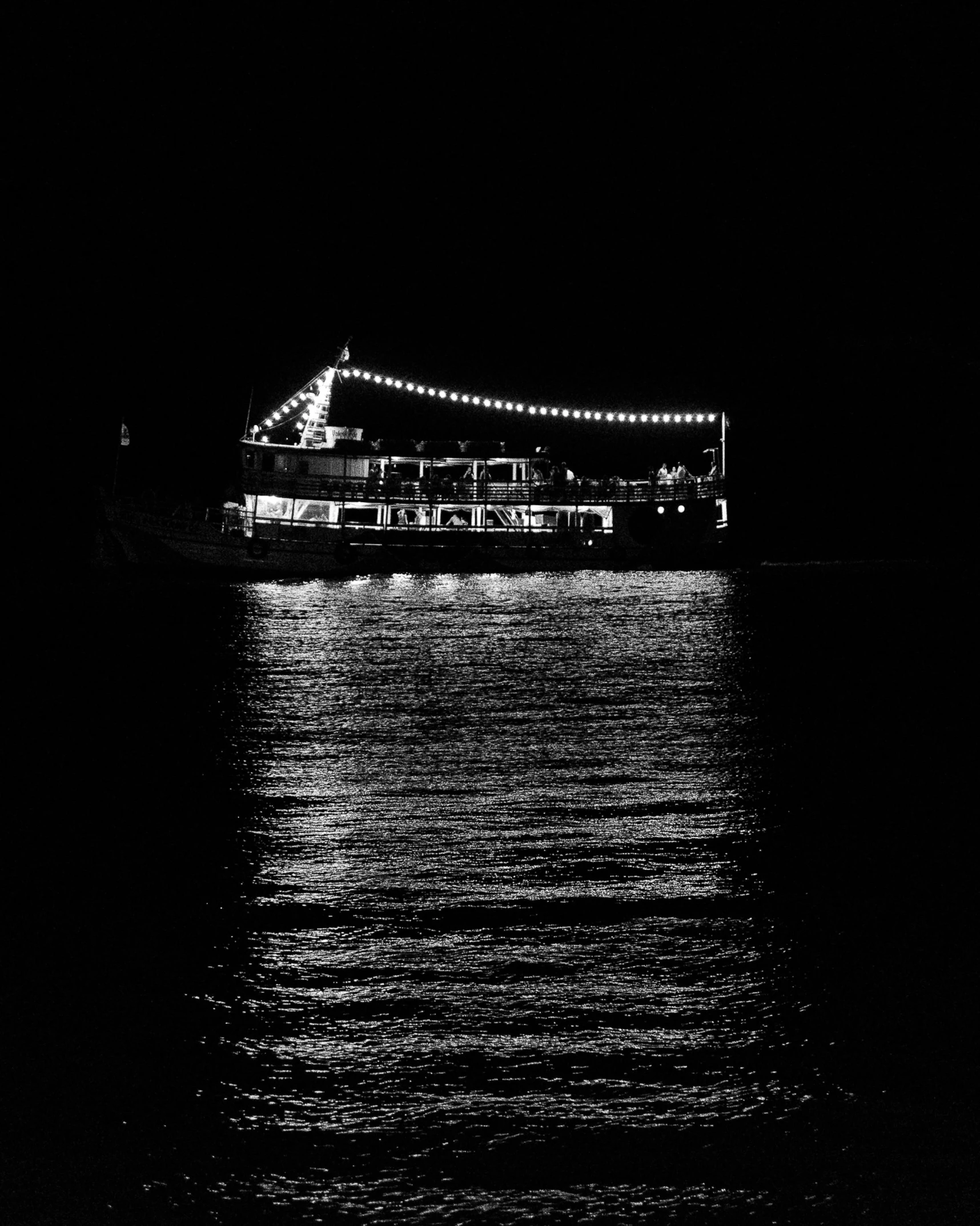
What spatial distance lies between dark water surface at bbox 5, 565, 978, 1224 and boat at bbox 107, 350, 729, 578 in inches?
1486

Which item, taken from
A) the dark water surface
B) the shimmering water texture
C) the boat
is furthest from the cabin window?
the shimmering water texture

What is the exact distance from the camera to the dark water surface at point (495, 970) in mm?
3322

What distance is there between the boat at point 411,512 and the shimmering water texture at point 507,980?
38.6 meters

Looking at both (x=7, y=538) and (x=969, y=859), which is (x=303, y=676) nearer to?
(x=969, y=859)

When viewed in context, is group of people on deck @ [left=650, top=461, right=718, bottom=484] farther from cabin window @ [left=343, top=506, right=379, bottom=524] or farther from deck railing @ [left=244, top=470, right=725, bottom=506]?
cabin window @ [left=343, top=506, right=379, bottom=524]

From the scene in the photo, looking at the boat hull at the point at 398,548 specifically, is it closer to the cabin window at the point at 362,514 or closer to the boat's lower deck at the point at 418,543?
the boat's lower deck at the point at 418,543

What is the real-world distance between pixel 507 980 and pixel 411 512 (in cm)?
5075

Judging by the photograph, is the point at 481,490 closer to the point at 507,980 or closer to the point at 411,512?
the point at 411,512

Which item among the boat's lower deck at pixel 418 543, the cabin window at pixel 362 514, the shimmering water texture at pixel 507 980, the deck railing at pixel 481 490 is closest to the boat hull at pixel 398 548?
the boat's lower deck at pixel 418 543

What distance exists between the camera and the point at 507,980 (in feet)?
15.3

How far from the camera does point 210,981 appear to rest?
4746 millimetres

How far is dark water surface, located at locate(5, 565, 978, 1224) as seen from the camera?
332 cm

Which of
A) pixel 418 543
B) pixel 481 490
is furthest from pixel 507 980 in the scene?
pixel 481 490

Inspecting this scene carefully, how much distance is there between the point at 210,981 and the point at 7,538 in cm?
8308
